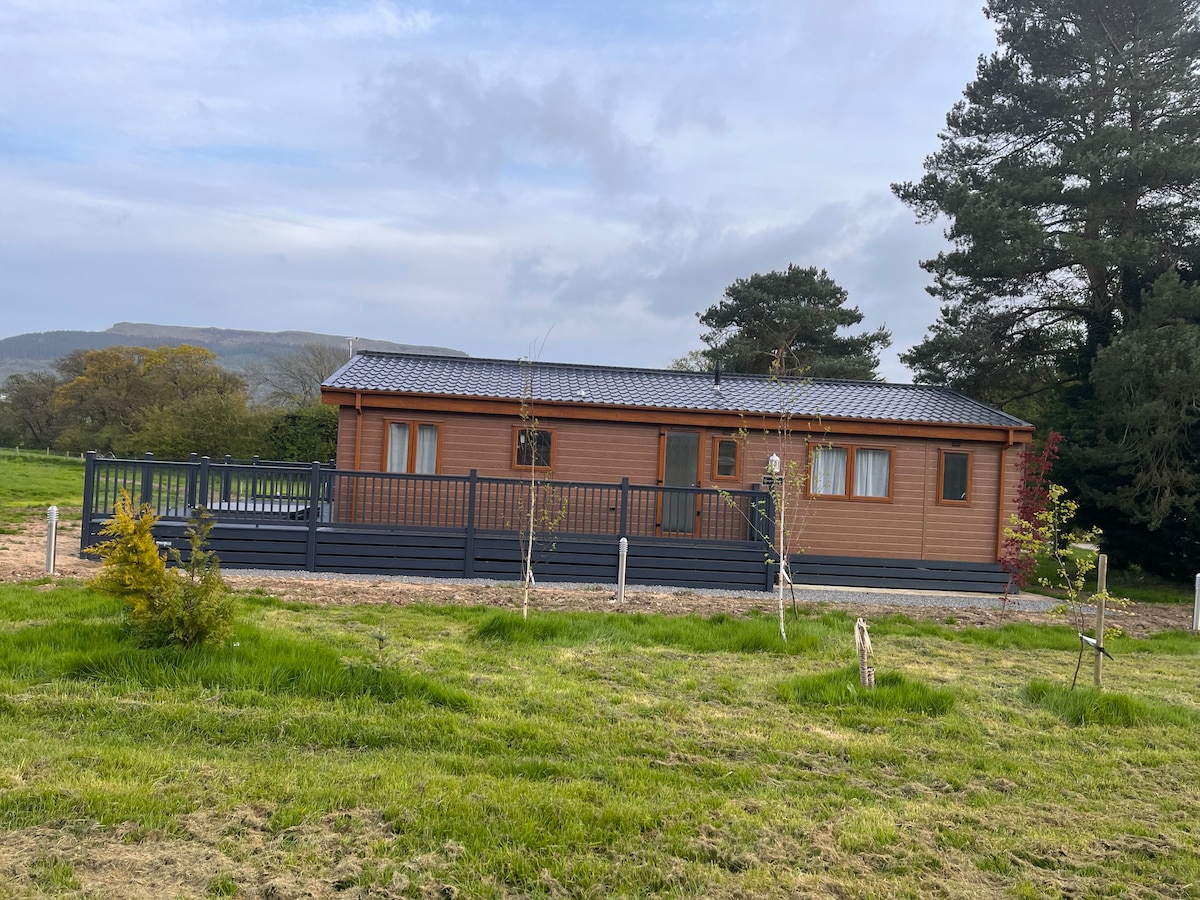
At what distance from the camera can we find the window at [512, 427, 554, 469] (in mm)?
13102

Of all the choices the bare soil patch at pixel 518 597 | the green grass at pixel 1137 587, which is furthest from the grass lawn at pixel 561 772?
the green grass at pixel 1137 587

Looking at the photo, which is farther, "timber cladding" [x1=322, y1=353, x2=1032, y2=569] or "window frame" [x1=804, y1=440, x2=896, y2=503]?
"window frame" [x1=804, y1=440, x2=896, y2=503]

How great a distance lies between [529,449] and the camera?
43.2ft

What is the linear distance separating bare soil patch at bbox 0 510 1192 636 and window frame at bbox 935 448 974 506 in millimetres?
1972

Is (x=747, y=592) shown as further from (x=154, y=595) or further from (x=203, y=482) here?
(x=154, y=595)

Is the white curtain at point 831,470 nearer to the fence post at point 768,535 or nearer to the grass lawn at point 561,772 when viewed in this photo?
the fence post at point 768,535

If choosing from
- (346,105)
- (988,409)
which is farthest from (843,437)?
(346,105)

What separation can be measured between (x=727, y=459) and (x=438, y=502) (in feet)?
15.2

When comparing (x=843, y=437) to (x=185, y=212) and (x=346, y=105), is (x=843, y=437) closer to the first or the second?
(x=346, y=105)

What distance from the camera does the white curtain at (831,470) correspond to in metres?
13.5

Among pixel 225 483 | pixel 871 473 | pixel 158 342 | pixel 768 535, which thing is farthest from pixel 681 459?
pixel 158 342

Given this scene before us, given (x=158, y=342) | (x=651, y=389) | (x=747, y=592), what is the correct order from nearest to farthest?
(x=747, y=592) → (x=651, y=389) → (x=158, y=342)

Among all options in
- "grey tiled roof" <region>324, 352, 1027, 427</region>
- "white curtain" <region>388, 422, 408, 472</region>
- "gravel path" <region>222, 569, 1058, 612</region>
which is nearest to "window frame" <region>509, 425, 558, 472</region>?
"grey tiled roof" <region>324, 352, 1027, 427</region>

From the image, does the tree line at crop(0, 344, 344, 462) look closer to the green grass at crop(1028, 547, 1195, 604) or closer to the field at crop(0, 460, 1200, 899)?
the green grass at crop(1028, 547, 1195, 604)
